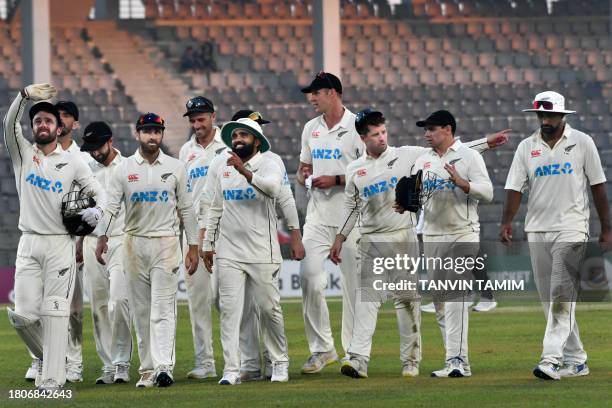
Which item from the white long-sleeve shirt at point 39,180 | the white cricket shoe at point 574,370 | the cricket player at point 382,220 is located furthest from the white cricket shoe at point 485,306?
the white long-sleeve shirt at point 39,180

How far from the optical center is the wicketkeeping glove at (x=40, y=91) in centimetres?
1042

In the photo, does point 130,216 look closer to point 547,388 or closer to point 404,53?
point 547,388

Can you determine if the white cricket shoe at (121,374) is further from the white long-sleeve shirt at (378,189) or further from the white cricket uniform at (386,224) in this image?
the white long-sleeve shirt at (378,189)

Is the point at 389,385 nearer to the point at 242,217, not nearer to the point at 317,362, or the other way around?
the point at 317,362

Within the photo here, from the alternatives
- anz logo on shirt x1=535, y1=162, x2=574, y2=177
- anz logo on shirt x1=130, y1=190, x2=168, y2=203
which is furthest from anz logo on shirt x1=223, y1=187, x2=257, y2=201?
anz logo on shirt x1=535, y1=162, x2=574, y2=177

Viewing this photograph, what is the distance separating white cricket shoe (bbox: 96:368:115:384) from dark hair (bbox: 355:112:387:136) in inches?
118

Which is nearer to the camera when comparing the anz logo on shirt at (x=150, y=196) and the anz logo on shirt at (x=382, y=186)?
the anz logo on shirt at (x=150, y=196)

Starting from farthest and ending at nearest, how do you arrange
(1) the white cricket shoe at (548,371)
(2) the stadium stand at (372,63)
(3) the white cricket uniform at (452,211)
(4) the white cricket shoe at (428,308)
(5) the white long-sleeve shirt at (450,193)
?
(2) the stadium stand at (372,63), (4) the white cricket shoe at (428,308), (5) the white long-sleeve shirt at (450,193), (3) the white cricket uniform at (452,211), (1) the white cricket shoe at (548,371)

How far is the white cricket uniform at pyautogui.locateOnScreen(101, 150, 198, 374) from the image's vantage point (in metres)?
11.7

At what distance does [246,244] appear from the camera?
1177 centimetres

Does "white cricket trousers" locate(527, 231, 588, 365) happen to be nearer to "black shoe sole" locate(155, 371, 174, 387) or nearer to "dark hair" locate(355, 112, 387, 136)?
"dark hair" locate(355, 112, 387, 136)

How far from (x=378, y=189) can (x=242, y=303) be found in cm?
154

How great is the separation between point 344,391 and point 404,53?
27.9 metres

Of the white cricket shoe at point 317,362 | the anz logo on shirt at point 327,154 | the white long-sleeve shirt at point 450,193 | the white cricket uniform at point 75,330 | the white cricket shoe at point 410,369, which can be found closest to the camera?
the white long-sleeve shirt at point 450,193
